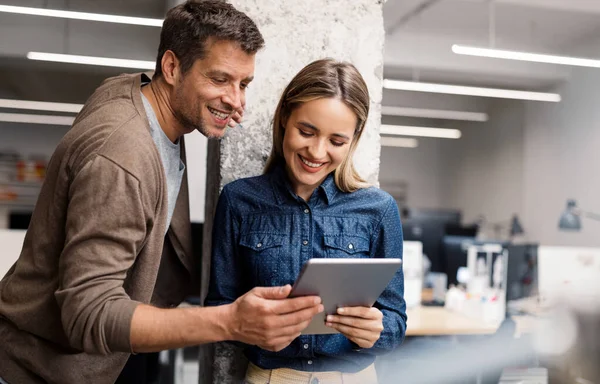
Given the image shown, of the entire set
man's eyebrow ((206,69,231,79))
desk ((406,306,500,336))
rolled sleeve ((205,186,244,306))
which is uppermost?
man's eyebrow ((206,69,231,79))

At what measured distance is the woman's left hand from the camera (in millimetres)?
1327

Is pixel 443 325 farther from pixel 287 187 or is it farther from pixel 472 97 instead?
pixel 472 97

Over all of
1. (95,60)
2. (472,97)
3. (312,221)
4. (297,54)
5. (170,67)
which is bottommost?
(312,221)

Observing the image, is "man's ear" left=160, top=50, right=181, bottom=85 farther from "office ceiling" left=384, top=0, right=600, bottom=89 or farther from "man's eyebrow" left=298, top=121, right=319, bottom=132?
"office ceiling" left=384, top=0, right=600, bottom=89

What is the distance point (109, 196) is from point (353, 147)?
0.63 metres

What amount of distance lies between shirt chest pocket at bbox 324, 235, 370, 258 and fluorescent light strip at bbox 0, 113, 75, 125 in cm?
853

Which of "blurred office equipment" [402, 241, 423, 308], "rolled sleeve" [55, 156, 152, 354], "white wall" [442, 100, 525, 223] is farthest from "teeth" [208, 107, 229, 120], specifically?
"white wall" [442, 100, 525, 223]

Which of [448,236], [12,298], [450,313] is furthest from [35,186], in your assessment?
[12,298]

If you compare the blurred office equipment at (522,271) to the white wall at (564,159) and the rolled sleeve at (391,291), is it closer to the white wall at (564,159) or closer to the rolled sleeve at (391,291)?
the rolled sleeve at (391,291)

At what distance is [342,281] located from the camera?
1.21m

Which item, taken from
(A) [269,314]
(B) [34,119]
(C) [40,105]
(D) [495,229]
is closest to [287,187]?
(A) [269,314]

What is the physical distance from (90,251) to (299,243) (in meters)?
0.52

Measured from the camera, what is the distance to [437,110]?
1139cm

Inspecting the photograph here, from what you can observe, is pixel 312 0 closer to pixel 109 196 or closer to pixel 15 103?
pixel 109 196
